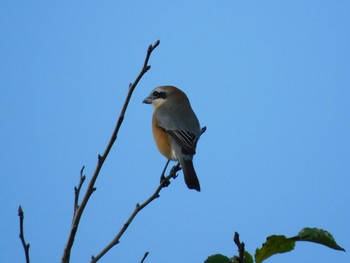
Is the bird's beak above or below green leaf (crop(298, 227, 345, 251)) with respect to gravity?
above

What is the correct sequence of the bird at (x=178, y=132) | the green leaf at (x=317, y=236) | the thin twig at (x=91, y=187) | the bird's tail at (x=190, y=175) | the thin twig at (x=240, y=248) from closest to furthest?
the thin twig at (x=240, y=248)
the green leaf at (x=317, y=236)
the thin twig at (x=91, y=187)
the bird's tail at (x=190, y=175)
the bird at (x=178, y=132)

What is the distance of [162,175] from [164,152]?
0.36 meters

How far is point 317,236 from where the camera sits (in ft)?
7.45

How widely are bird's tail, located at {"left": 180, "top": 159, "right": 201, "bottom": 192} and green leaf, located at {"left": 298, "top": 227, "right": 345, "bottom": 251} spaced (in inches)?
126

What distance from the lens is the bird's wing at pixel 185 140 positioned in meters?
6.11

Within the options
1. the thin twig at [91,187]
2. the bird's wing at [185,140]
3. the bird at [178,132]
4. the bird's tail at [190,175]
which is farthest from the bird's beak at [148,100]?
the thin twig at [91,187]

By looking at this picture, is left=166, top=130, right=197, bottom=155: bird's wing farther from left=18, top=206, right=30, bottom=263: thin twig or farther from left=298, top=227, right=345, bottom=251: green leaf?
left=298, top=227, right=345, bottom=251: green leaf

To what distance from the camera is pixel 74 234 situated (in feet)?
8.05

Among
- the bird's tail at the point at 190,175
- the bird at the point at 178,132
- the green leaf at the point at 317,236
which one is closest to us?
the green leaf at the point at 317,236

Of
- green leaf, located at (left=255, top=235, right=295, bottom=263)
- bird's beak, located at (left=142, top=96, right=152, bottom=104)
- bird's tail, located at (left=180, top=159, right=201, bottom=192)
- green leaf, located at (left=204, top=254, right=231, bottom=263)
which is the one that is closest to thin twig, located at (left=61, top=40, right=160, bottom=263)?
green leaf, located at (left=204, top=254, right=231, bottom=263)

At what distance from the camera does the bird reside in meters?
6.01

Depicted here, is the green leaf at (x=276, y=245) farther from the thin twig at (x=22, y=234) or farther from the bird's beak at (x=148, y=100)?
the bird's beak at (x=148, y=100)

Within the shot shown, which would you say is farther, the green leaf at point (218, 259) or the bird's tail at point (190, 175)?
the bird's tail at point (190, 175)

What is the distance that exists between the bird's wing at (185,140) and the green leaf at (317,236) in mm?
3804
